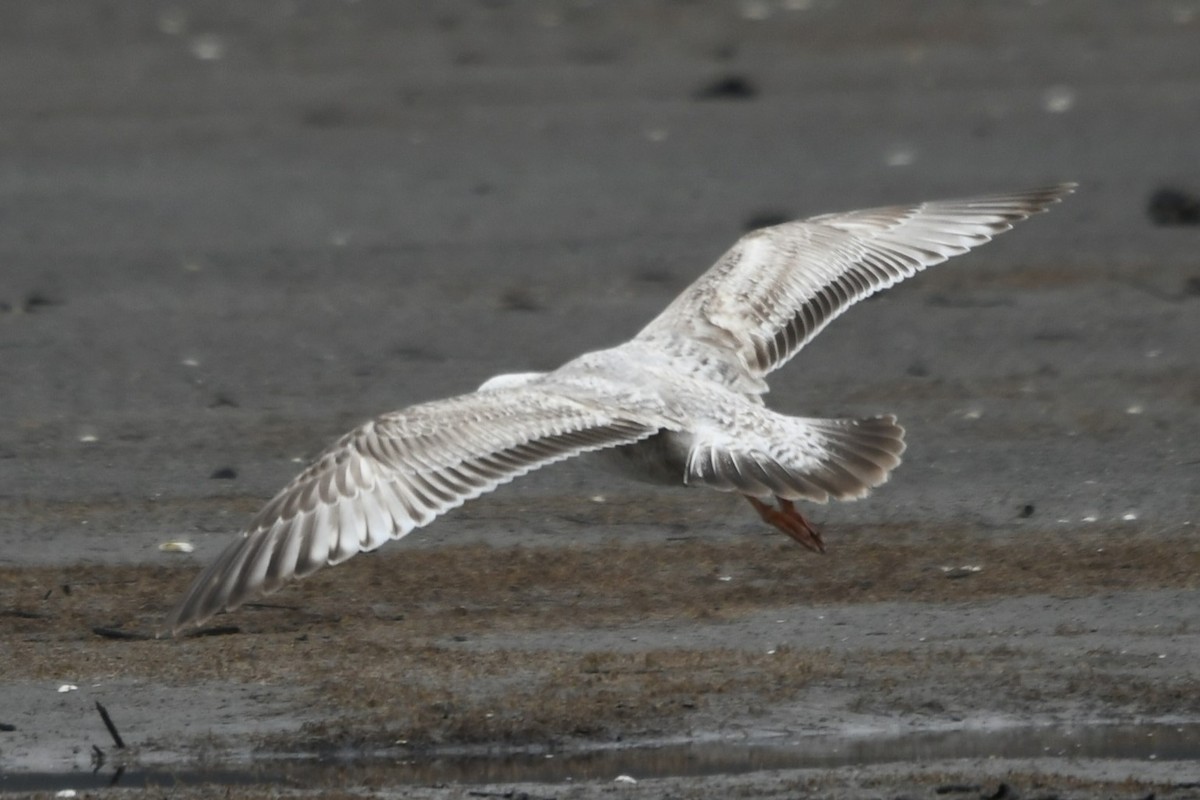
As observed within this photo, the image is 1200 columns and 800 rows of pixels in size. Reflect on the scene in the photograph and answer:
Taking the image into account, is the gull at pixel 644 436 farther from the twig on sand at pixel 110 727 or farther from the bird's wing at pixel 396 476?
the twig on sand at pixel 110 727

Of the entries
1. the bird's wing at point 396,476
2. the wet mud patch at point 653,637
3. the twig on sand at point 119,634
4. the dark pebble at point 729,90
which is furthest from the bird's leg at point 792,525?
the dark pebble at point 729,90

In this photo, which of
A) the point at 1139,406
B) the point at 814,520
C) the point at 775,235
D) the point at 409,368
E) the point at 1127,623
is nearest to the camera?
the point at 1127,623

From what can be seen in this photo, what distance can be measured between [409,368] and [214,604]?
3802mm

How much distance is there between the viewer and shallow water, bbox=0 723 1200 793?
17.6 feet

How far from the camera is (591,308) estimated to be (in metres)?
10.3

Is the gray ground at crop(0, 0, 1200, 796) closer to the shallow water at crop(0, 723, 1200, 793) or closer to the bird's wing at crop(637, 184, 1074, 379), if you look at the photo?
the shallow water at crop(0, 723, 1200, 793)

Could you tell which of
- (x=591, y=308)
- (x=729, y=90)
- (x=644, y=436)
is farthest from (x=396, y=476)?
(x=729, y=90)

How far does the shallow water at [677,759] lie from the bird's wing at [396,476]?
51 centimetres

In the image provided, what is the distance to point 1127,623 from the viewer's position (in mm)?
6289

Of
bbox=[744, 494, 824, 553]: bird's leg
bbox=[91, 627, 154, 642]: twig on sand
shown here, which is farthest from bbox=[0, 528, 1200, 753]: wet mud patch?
bbox=[744, 494, 824, 553]: bird's leg

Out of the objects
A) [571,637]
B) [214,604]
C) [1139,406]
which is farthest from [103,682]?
[1139,406]

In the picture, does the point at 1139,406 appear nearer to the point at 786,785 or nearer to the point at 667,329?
the point at 667,329

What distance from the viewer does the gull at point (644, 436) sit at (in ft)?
19.3

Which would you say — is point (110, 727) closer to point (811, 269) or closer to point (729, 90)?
point (811, 269)
